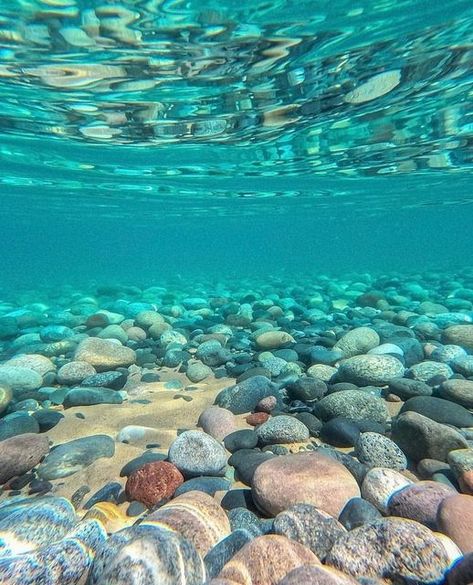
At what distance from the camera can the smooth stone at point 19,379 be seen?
4.93 meters

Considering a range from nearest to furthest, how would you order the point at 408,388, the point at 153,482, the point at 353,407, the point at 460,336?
the point at 153,482 → the point at 353,407 → the point at 408,388 → the point at 460,336

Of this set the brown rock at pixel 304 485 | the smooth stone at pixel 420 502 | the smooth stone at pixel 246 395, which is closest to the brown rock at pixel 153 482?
the brown rock at pixel 304 485

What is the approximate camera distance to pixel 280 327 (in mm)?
8180

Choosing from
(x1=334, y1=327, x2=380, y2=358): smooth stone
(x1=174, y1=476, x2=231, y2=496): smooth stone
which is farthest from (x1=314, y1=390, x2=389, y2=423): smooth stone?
(x1=334, y1=327, x2=380, y2=358): smooth stone

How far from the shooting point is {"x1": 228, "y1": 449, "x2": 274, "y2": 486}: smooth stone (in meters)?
3.13

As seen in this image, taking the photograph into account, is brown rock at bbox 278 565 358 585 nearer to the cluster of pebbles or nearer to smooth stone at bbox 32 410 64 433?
the cluster of pebbles

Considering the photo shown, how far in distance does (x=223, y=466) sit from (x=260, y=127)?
10609mm

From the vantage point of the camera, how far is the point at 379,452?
3.21m

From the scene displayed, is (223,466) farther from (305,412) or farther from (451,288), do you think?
(451,288)

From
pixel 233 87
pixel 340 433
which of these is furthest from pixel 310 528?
pixel 233 87

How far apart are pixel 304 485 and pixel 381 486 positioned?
57 cm

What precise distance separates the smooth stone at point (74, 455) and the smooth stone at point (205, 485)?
107cm

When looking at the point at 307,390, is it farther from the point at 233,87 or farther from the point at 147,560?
the point at 233,87

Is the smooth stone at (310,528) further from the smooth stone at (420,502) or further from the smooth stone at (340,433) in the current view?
the smooth stone at (340,433)
